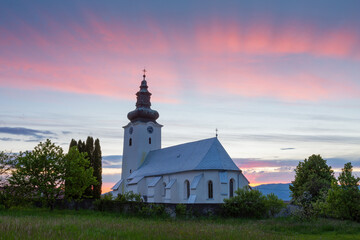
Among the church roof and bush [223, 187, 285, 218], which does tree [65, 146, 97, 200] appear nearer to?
the church roof

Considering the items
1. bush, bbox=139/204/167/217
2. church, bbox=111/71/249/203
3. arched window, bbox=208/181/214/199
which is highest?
church, bbox=111/71/249/203

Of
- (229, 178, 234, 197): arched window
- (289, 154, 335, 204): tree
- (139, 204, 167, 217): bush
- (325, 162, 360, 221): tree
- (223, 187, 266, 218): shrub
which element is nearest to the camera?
(325, 162, 360, 221): tree

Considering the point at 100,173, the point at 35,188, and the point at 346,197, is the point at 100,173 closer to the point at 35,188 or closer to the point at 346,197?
the point at 35,188

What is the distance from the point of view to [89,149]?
51.1 metres

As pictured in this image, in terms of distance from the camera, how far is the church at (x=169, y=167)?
39188 millimetres

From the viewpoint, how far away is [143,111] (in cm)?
5519

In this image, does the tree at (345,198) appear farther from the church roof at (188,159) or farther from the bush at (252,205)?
the church roof at (188,159)

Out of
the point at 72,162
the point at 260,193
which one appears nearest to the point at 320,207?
the point at 260,193

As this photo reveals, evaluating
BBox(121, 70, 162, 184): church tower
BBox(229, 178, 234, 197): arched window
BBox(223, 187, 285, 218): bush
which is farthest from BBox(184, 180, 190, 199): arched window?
BBox(223, 187, 285, 218): bush

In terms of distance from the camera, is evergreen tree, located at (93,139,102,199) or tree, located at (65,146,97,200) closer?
tree, located at (65,146,97,200)

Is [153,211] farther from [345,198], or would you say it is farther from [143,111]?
[143,111]

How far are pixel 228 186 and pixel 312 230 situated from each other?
20479 mm

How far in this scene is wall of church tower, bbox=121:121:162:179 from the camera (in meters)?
54.6

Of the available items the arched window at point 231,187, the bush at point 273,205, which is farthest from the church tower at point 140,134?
the bush at point 273,205
